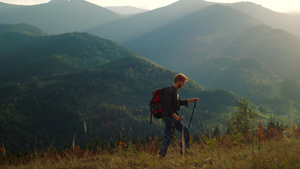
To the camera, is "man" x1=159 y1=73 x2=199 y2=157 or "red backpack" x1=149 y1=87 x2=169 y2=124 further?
"red backpack" x1=149 y1=87 x2=169 y2=124

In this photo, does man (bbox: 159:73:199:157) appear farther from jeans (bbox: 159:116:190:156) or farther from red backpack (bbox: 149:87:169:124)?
red backpack (bbox: 149:87:169:124)

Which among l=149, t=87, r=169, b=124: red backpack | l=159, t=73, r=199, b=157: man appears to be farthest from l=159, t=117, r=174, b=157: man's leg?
l=149, t=87, r=169, b=124: red backpack

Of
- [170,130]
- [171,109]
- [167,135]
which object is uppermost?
[171,109]

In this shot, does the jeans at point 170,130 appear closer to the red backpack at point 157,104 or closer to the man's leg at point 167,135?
the man's leg at point 167,135

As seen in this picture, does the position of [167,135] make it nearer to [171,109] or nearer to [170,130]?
[170,130]

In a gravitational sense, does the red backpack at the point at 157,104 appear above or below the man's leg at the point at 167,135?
above

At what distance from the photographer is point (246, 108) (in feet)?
139

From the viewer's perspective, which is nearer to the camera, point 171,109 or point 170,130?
point 171,109

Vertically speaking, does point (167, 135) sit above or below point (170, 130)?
below

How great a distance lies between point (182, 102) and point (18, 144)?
202678mm

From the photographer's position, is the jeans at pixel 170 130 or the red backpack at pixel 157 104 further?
the red backpack at pixel 157 104

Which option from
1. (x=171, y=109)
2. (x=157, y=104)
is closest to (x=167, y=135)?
(x=171, y=109)

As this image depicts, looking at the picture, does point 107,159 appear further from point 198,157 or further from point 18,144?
point 18,144

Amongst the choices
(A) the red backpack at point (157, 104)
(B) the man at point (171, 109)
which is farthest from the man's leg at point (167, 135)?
(A) the red backpack at point (157, 104)
